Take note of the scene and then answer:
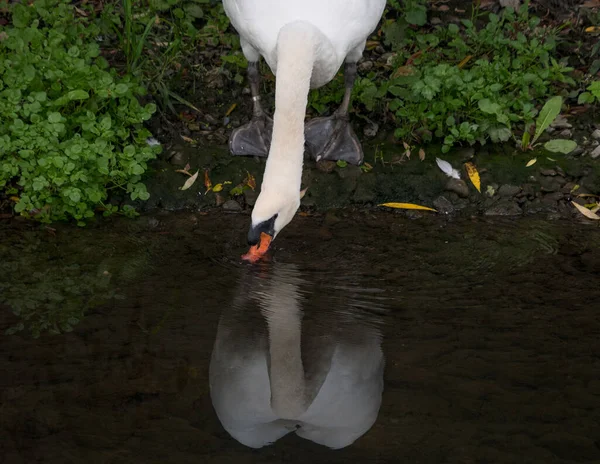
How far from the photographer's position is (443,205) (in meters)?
5.47

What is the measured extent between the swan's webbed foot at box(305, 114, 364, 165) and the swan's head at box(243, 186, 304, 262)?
3.24 ft

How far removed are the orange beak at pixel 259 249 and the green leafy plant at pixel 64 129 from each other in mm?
846

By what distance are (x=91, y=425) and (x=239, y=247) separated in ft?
5.44

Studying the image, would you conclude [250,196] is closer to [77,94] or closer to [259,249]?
[259,249]

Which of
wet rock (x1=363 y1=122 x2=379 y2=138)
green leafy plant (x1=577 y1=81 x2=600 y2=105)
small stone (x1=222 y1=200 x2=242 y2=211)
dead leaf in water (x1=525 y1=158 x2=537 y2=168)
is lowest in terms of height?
small stone (x1=222 y1=200 x2=242 y2=211)

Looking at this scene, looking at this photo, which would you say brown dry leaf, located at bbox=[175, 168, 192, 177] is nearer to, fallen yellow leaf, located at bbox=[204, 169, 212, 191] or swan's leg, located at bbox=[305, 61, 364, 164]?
fallen yellow leaf, located at bbox=[204, 169, 212, 191]

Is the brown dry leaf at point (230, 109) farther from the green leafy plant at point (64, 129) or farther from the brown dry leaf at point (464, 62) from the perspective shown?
the brown dry leaf at point (464, 62)

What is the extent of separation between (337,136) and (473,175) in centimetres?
90

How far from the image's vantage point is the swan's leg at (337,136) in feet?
18.6

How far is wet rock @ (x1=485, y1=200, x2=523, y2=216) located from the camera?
5453 millimetres

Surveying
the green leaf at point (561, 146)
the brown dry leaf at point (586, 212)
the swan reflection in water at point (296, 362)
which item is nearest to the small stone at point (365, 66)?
the green leaf at point (561, 146)

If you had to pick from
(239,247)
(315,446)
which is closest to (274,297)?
(239,247)

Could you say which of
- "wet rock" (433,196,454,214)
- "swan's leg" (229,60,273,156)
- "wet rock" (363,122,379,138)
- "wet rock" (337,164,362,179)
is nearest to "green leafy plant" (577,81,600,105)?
"wet rock" (433,196,454,214)

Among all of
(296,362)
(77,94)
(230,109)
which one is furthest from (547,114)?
(77,94)
